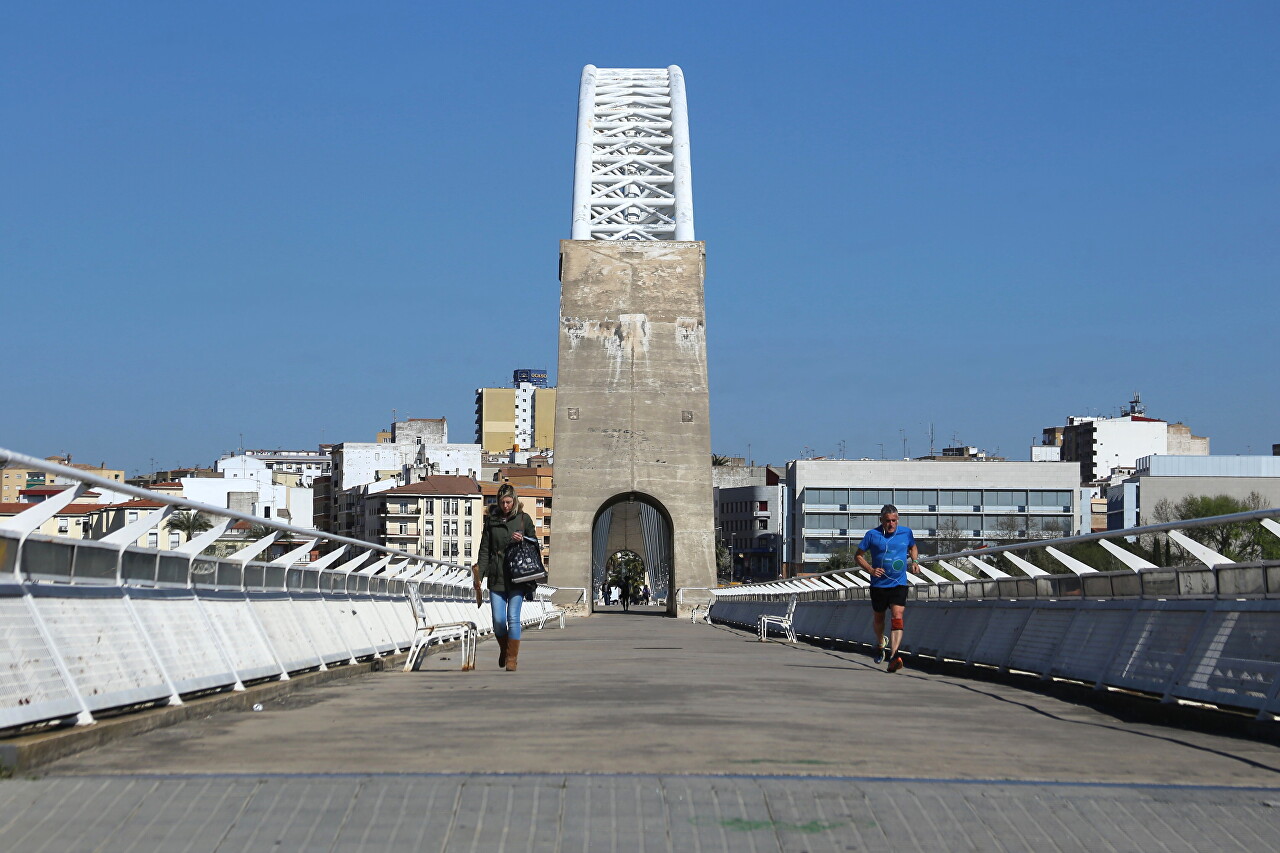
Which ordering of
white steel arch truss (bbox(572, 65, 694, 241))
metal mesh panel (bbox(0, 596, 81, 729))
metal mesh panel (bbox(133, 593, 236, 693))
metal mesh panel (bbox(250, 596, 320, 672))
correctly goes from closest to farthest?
metal mesh panel (bbox(0, 596, 81, 729)) < metal mesh panel (bbox(133, 593, 236, 693)) < metal mesh panel (bbox(250, 596, 320, 672)) < white steel arch truss (bbox(572, 65, 694, 241))

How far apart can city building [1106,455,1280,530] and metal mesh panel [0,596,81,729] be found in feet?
428

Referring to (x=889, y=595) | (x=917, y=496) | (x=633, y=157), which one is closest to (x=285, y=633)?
(x=889, y=595)

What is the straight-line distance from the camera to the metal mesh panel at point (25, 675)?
6.91 meters

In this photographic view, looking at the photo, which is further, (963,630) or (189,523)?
(963,630)

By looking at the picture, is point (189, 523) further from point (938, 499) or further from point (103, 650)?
point (938, 499)

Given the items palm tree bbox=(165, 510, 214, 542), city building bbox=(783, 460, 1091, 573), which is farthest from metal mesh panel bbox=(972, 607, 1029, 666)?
city building bbox=(783, 460, 1091, 573)

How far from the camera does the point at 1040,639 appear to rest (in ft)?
45.2

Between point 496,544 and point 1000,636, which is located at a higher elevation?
point 496,544

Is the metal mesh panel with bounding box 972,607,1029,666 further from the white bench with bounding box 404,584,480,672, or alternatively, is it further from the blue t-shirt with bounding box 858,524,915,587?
the white bench with bounding box 404,584,480,672

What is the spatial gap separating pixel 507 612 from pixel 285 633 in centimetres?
288

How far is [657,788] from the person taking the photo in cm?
615

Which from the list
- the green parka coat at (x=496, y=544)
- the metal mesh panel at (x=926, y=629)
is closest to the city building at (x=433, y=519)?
the metal mesh panel at (x=926, y=629)

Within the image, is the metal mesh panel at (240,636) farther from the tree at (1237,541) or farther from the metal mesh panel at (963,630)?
the metal mesh panel at (963,630)

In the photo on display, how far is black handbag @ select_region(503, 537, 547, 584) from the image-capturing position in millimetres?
14695
